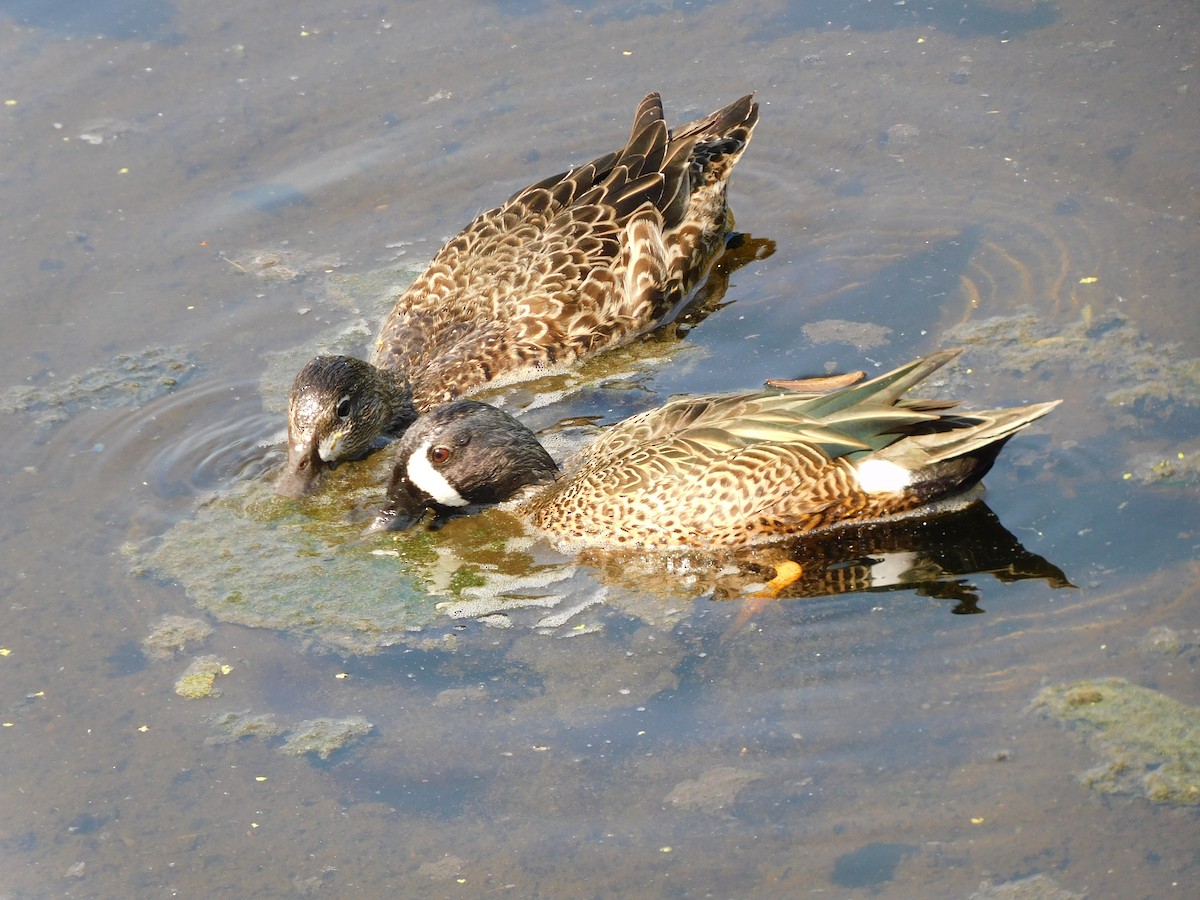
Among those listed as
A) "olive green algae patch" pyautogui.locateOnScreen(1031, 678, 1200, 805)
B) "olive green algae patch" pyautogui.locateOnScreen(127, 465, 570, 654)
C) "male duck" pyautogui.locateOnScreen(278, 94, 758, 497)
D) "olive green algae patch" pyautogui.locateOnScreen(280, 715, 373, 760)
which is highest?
"male duck" pyautogui.locateOnScreen(278, 94, 758, 497)

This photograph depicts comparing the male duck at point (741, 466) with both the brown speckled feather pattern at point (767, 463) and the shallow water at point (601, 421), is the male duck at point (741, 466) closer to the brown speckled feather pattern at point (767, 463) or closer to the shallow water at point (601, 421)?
the brown speckled feather pattern at point (767, 463)

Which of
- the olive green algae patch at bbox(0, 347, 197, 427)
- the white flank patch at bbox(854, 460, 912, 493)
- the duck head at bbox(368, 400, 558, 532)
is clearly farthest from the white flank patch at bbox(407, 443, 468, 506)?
the white flank patch at bbox(854, 460, 912, 493)

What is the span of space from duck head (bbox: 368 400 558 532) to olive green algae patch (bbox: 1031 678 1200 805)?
2816 mm

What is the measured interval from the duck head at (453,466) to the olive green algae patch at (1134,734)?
282cm

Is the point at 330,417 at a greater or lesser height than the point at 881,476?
greater

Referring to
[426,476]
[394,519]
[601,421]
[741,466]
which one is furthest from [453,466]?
[741,466]

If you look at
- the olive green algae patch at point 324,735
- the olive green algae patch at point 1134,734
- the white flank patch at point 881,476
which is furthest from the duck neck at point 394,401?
the olive green algae patch at point 1134,734

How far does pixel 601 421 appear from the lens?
8.09 m

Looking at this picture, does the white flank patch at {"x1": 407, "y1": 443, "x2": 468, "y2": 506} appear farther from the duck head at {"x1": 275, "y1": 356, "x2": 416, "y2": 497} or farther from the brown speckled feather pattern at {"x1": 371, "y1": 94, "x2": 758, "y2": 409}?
the brown speckled feather pattern at {"x1": 371, "y1": 94, "x2": 758, "y2": 409}

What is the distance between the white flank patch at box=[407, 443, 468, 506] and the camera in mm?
7227

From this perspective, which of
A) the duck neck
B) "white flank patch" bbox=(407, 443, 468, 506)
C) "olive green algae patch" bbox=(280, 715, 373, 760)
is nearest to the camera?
"olive green algae patch" bbox=(280, 715, 373, 760)

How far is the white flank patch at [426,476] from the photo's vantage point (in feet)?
23.7

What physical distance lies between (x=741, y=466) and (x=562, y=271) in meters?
2.46

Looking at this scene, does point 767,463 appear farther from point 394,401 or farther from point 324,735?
point 394,401
